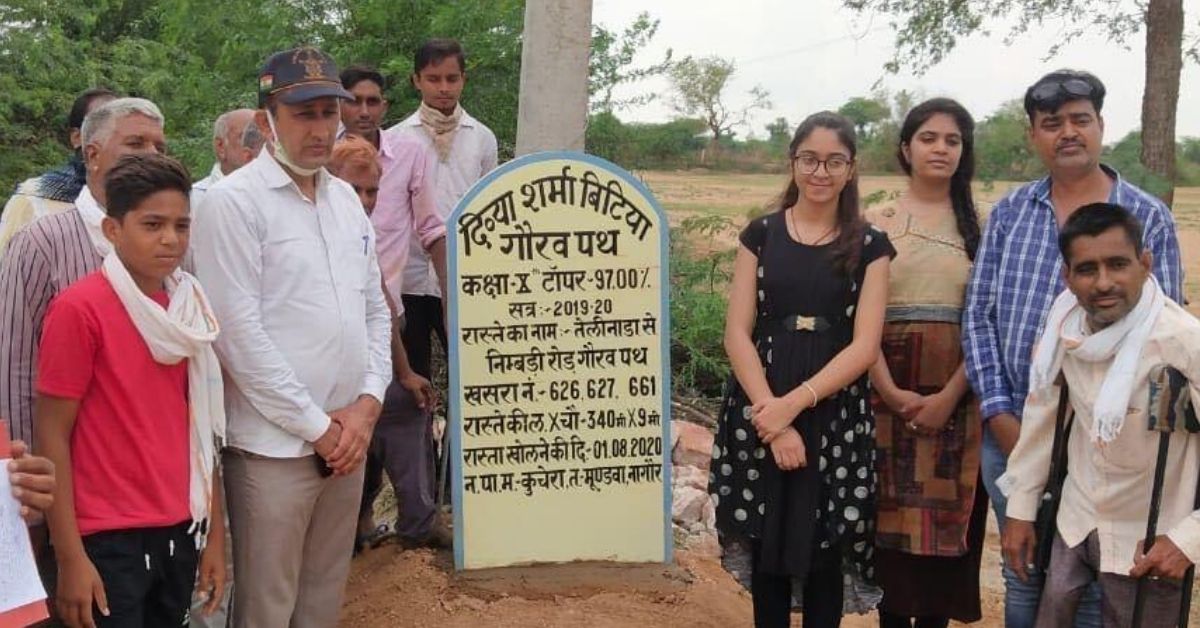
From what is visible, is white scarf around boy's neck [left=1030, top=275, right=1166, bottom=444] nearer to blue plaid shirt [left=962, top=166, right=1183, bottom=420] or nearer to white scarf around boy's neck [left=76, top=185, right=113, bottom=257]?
blue plaid shirt [left=962, top=166, right=1183, bottom=420]

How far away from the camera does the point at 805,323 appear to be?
349 cm

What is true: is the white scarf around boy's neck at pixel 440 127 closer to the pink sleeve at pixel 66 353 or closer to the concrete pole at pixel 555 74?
the concrete pole at pixel 555 74

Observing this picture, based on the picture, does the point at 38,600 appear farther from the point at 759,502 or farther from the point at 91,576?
the point at 759,502

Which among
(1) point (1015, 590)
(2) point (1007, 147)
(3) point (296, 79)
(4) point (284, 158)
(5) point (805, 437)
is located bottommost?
(1) point (1015, 590)

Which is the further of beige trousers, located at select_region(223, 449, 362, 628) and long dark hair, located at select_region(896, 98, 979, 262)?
long dark hair, located at select_region(896, 98, 979, 262)

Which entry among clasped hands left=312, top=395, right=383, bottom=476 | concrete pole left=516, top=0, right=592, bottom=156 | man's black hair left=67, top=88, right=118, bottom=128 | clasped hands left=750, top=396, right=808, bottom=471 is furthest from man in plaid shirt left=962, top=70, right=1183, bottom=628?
man's black hair left=67, top=88, right=118, bottom=128

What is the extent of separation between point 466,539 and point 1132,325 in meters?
2.48

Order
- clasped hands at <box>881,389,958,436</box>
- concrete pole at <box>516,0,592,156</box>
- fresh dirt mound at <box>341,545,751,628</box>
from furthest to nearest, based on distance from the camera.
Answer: concrete pole at <box>516,0,592,156</box>, fresh dirt mound at <box>341,545,751,628</box>, clasped hands at <box>881,389,958,436</box>

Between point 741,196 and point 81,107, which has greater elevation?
point 741,196

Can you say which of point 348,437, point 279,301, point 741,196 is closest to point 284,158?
point 279,301

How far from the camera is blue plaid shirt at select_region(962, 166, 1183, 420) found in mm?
3334

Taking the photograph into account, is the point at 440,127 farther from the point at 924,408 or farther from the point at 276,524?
the point at 924,408

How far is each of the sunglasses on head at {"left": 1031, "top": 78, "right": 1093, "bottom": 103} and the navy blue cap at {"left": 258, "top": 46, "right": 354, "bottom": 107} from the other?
1999 millimetres

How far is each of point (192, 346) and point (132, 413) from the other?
203mm
